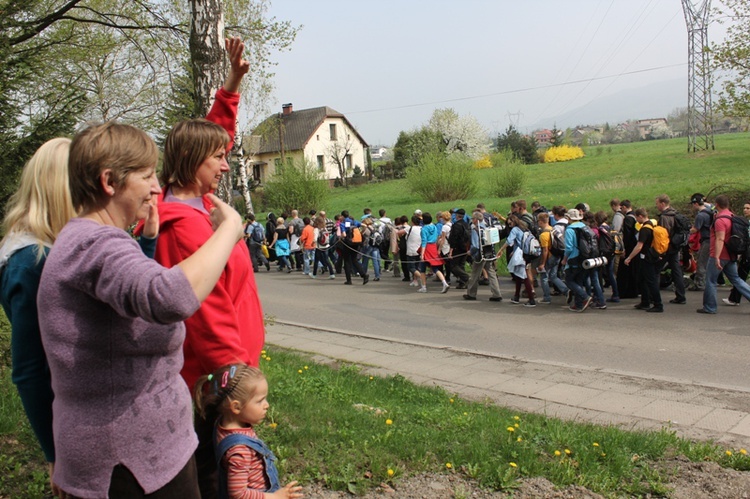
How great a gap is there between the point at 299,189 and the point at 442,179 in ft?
26.1

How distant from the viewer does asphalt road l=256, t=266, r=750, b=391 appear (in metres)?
8.55

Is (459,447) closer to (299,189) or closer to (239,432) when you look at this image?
(239,432)

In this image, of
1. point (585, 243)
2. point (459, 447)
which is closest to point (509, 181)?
point (585, 243)

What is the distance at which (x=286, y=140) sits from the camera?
76.9 metres

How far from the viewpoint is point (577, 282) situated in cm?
1268

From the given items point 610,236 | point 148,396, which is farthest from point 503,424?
point 610,236

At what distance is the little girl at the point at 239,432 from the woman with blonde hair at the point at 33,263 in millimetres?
578

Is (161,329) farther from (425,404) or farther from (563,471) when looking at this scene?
(425,404)

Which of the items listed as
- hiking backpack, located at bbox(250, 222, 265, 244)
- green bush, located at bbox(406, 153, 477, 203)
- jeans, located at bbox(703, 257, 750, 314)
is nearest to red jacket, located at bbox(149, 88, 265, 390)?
jeans, located at bbox(703, 257, 750, 314)

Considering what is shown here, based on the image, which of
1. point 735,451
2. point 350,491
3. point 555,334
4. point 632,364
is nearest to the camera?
point 350,491

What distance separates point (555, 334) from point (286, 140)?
226 ft

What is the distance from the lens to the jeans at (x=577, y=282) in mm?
12477

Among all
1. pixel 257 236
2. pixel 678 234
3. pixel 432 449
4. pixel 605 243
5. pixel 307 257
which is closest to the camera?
pixel 432 449

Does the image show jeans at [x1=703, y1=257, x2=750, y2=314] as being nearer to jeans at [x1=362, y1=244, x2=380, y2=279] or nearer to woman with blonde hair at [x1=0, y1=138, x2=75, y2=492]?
jeans at [x1=362, y1=244, x2=380, y2=279]
